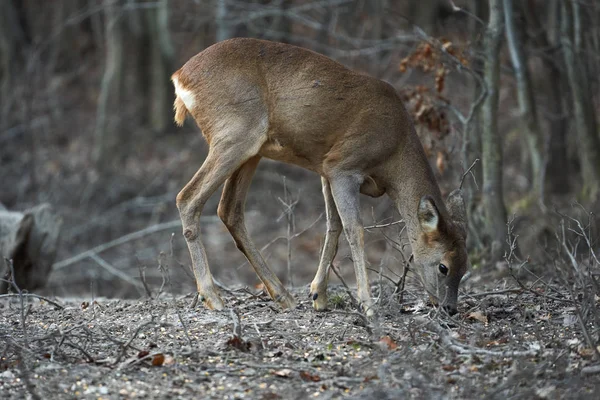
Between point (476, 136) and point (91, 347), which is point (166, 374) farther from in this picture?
point (476, 136)

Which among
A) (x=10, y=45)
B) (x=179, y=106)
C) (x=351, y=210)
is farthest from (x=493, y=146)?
(x=10, y=45)

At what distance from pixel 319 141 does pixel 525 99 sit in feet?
12.8

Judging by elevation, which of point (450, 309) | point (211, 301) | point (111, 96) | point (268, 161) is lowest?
point (268, 161)

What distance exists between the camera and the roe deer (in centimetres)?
674

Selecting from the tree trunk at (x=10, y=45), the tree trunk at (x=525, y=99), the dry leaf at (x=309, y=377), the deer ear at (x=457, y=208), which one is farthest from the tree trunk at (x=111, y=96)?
the dry leaf at (x=309, y=377)

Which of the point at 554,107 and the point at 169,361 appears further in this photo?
the point at 554,107

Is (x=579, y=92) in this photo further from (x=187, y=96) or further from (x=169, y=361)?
(x=169, y=361)

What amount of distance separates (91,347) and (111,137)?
1347 cm

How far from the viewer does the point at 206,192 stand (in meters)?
6.77

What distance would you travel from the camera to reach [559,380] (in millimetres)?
4812

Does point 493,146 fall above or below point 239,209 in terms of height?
below

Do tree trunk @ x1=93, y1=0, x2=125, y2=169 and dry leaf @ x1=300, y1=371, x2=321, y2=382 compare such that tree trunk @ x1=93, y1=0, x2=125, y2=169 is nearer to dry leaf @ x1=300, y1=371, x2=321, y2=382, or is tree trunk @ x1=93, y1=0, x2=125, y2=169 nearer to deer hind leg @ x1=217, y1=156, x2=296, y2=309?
deer hind leg @ x1=217, y1=156, x2=296, y2=309

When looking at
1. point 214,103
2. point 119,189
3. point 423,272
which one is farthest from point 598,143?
point 119,189

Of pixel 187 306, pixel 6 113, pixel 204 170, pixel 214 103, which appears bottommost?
pixel 6 113
